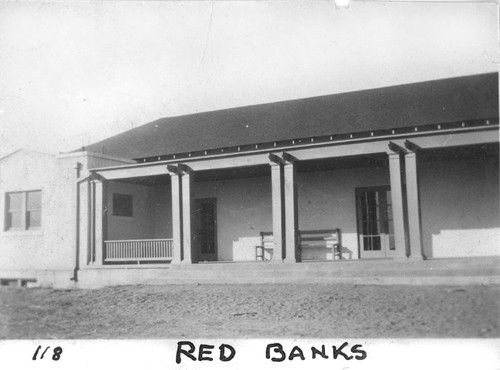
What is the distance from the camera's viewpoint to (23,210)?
53.3 ft

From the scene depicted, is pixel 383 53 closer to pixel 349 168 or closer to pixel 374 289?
pixel 349 168

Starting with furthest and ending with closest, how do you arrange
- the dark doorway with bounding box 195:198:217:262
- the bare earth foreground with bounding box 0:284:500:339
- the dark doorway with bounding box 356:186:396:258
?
1. the dark doorway with bounding box 195:198:217:262
2. the dark doorway with bounding box 356:186:396:258
3. the bare earth foreground with bounding box 0:284:500:339

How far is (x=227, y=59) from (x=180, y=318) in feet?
19.9

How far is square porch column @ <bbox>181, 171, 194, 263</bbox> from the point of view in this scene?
13.8 m

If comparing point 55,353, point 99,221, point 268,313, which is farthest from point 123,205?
point 55,353

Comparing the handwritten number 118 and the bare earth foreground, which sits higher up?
the bare earth foreground

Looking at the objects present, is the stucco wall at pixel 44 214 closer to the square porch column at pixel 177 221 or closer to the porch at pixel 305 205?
the porch at pixel 305 205

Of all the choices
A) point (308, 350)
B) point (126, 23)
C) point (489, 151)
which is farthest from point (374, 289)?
point (126, 23)

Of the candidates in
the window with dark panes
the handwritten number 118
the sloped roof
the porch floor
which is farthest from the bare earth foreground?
the window with dark panes

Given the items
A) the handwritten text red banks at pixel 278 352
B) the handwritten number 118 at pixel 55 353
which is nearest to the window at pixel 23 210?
the handwritten number 118 at pixel 55 353

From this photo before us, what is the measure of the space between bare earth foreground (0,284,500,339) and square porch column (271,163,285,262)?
128cm

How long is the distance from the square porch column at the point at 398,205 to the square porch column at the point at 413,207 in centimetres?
17

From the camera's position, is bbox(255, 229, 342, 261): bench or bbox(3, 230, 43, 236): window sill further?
bbox(3, 230, 43, 236): window sill

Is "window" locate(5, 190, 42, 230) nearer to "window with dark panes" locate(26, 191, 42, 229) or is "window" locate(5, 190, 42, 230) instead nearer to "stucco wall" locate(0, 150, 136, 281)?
"window with dark panes" locate(26, 191, 42, 229)
